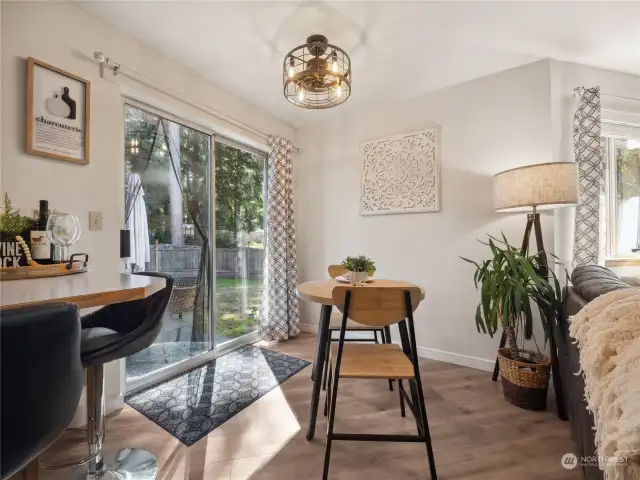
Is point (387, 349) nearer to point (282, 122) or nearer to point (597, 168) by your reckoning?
point (597, 168)

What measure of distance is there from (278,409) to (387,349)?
0.82 meters

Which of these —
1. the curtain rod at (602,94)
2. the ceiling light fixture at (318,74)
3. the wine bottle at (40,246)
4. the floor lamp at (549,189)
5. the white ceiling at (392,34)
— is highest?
the white ceiling at (392,34)

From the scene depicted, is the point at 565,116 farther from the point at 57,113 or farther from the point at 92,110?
the point at 57,113

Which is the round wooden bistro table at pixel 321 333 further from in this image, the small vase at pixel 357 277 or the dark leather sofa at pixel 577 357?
the dark leather sofa at pixel 577 357

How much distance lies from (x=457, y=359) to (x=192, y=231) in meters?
2.57

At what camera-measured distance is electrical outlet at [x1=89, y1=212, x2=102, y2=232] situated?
1695 mm

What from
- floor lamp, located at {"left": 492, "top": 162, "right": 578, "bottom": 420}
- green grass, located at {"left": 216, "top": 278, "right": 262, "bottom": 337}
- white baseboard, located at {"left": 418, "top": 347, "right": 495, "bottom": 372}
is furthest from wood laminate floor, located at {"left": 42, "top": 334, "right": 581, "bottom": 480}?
A: green grass, located at {"left": 216, "top": 278, "right": 262, "bottom": 337}

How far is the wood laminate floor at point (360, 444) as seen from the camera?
130 centimetres

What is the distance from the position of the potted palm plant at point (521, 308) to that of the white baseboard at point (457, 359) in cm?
49

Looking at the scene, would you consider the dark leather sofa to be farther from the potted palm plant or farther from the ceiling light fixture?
the ceiling light fixture

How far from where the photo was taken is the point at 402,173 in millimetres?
2779

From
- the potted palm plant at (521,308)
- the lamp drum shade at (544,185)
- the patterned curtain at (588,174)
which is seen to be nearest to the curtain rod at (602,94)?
the patterned curtain at (588,174)

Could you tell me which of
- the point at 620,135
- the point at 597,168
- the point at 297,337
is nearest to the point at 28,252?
the point at 297,337

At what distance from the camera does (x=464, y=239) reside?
2498 mm
